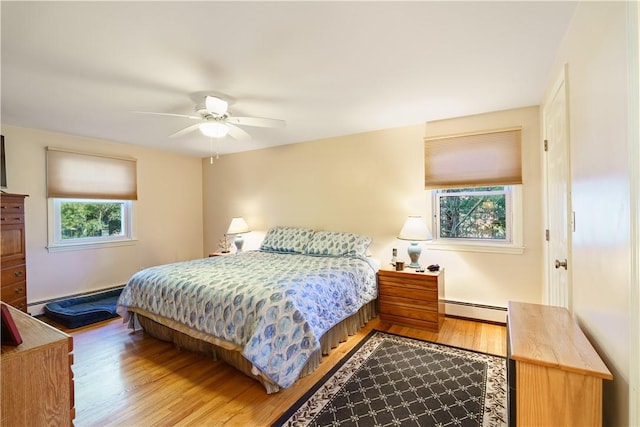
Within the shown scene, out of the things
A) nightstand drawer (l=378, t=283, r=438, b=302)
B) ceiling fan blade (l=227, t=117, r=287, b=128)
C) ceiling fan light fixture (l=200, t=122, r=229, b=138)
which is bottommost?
nightstand drawer (l=378, t=283, r=438, b=302)

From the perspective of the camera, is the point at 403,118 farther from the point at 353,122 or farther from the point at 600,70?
the point at 600,70

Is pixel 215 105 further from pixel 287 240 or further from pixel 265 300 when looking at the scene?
pixel 287 240

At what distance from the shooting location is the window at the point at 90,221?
3.68 metres

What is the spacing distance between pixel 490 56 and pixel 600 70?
0.90m

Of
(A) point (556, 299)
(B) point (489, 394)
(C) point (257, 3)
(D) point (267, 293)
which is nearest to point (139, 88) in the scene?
(C) point (257, 3)

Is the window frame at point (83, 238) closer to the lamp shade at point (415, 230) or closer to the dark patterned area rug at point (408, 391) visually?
the dark patterned area rug at point (408, 391)

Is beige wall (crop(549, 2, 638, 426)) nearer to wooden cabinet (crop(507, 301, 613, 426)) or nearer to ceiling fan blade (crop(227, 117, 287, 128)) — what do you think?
wooden cabinet (crop(507, 301, 613, 426))

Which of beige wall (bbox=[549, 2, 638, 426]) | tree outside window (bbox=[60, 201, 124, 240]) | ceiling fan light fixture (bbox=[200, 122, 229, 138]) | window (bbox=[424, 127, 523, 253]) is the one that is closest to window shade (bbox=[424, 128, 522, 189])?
window (bbox=[424, 127, 523, 253])

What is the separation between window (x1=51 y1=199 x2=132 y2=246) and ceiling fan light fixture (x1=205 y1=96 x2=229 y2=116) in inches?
114

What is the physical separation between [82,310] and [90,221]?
1.28 m

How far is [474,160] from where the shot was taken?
3.11 m

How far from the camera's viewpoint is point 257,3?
4.63 feet

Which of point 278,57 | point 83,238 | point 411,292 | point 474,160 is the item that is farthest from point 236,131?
point 83,238

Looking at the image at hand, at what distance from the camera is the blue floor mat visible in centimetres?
311
